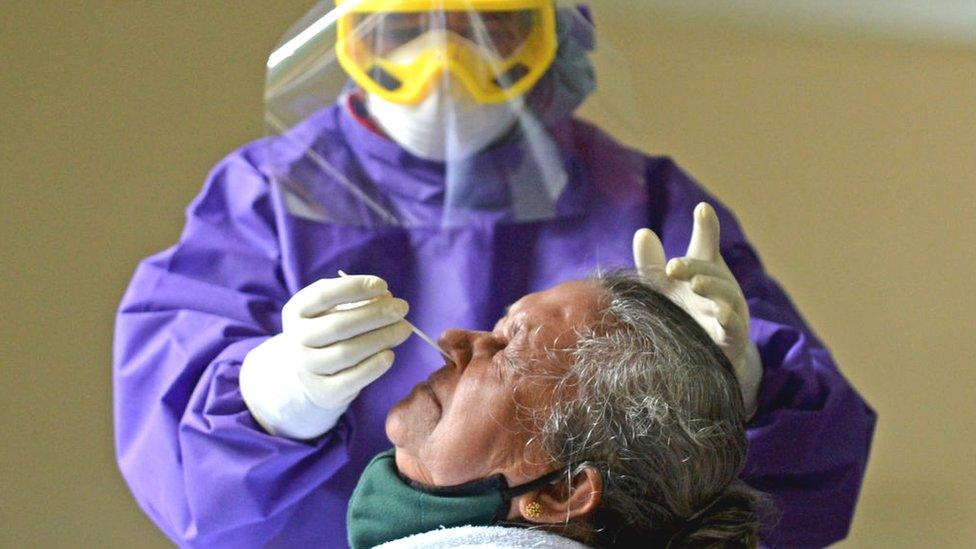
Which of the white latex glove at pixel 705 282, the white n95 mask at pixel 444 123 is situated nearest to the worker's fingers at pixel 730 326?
the white latex glove at pixel 705 282

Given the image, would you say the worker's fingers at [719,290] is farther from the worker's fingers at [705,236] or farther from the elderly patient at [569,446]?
the elderly patient at [569,446]

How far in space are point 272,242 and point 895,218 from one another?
1.39 m

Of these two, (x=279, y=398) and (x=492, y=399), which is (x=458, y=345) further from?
(x=279, y=398)

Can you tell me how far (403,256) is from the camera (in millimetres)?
1365

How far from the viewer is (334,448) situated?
1173 mm

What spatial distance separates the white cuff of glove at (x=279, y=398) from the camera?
1.10 metres

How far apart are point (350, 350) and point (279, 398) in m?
0.12

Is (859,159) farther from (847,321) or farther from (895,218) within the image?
(847,321)

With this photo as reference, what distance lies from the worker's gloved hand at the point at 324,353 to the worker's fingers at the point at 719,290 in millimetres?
304

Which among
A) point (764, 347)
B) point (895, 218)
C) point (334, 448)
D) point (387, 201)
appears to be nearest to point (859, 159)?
point (895, 218)

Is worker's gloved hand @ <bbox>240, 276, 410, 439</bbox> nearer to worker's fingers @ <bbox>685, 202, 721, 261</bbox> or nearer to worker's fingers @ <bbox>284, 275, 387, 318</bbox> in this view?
worker's fingers @ <bbox>284, 275, 387, 318</bbox>

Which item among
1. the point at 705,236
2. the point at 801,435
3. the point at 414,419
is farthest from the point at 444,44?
the point at 801,435

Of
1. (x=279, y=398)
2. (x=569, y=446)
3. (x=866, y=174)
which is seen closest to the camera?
(x=569, y=446)

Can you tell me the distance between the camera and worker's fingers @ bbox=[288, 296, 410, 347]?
3.34 feet
